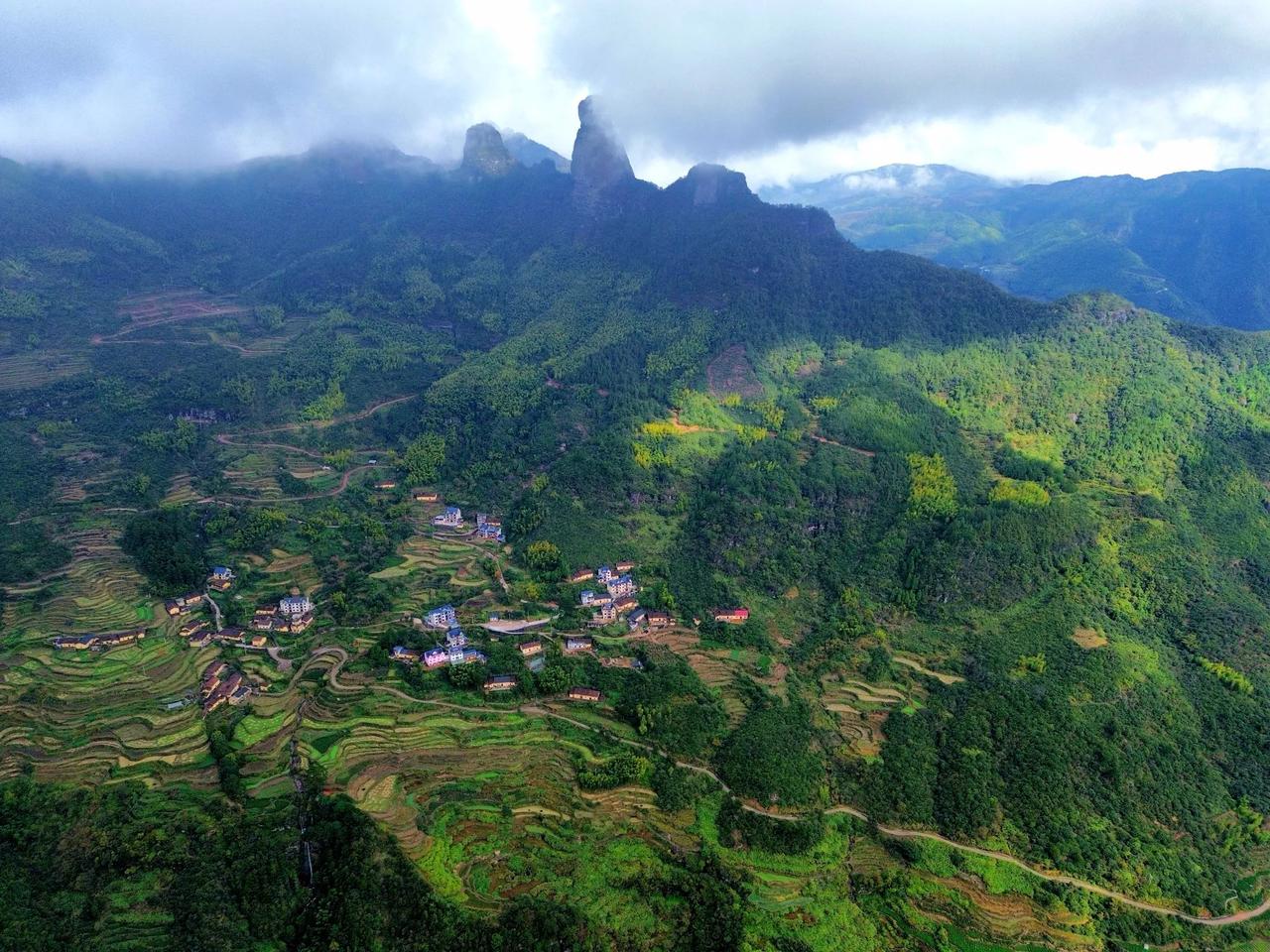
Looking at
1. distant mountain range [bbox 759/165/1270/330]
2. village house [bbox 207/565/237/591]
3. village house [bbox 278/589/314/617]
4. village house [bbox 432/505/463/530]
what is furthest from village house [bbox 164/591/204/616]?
distant mountain range [bbox 759/165/1270/330]

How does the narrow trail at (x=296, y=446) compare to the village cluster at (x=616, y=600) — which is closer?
the village cluster at (x=616, y=600)

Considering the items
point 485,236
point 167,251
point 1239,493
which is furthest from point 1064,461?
point 167,251

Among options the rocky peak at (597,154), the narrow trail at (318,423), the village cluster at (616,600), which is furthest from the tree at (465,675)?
the rocky peak at (597,154)

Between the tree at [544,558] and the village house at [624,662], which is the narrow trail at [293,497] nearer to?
the tree at [544,558]

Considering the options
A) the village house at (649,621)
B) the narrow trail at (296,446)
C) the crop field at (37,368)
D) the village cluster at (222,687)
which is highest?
the crop field at (37,368)

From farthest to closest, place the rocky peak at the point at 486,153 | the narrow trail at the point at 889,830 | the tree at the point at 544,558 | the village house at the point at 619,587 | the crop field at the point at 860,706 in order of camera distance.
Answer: the rocky peak at the point at 486,153 → the tree at the point at 544,558 → the village house at the point at 619,587 → the crop field at the point at 860,706 → the narrow trail at the point at 889,830

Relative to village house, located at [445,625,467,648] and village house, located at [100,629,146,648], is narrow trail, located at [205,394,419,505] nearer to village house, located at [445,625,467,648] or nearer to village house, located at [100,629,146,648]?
village house, located at [100,629,146,648]
